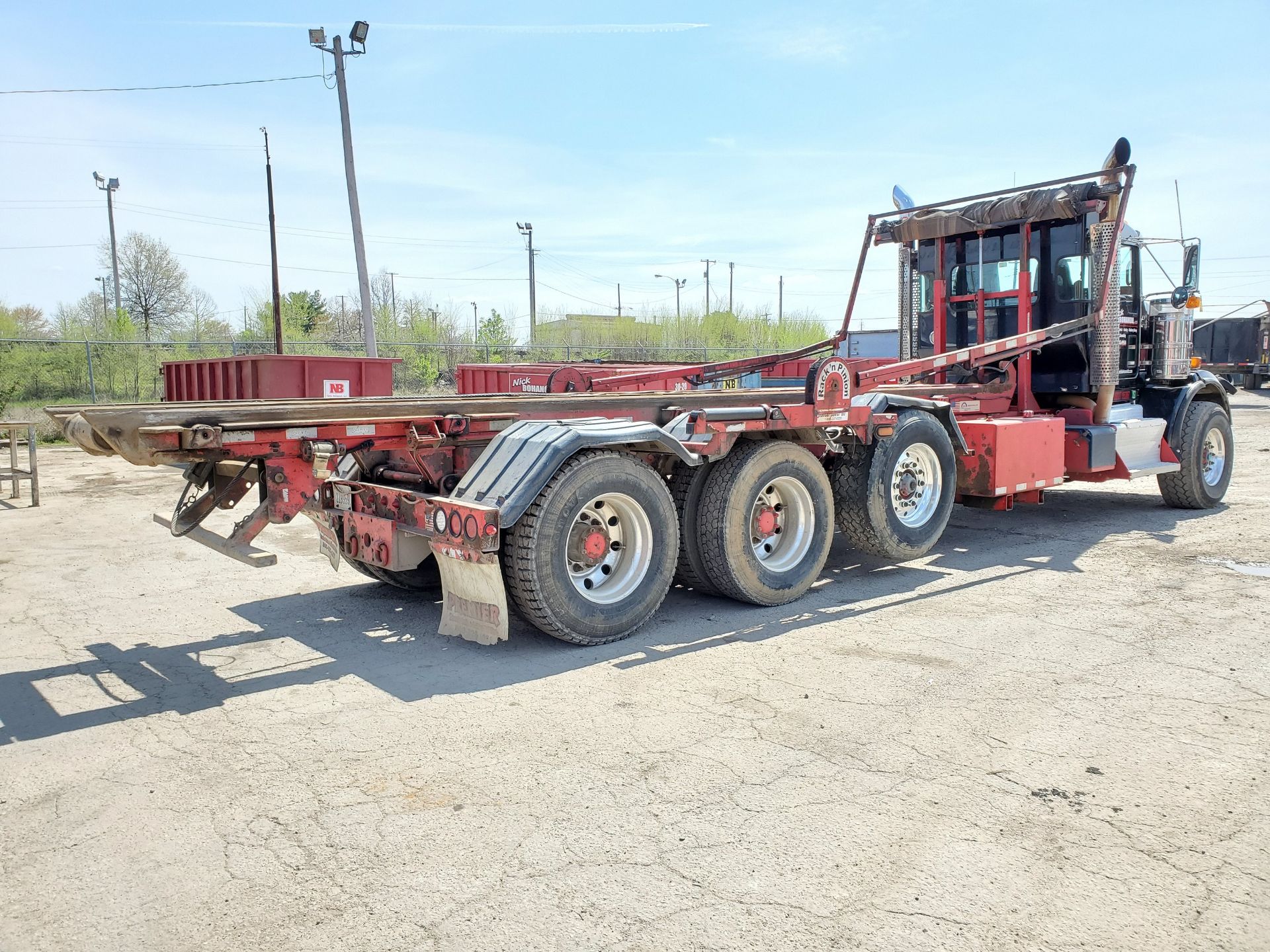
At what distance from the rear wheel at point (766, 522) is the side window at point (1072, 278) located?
4362mm

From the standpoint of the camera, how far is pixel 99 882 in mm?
3287

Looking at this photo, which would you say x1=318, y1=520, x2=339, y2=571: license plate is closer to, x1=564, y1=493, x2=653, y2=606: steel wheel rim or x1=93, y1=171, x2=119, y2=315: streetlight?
x1=564, y1=493, x2=653, y2=606: steel wheel rim

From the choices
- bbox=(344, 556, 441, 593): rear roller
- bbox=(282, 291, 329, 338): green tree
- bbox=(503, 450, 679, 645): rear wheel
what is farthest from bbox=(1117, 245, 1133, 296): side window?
bbox=(282, 291, 329, 338): green tree

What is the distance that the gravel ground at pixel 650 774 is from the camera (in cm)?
307

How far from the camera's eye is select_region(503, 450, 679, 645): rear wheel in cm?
560

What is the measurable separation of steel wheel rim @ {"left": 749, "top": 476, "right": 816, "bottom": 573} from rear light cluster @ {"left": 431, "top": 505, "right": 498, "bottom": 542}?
2265 mm

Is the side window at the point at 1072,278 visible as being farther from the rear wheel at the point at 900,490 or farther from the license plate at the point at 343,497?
the license plate at the point at 343,497

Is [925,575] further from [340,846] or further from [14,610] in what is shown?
[14,610]

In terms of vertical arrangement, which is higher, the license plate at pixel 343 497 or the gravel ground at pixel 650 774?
the license plate at pixel 343 497

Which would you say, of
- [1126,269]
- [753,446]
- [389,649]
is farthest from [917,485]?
[389,649]

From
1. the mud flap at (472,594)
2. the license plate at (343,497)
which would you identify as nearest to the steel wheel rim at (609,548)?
the mud flap at (472,594)

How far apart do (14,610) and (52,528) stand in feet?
12.7

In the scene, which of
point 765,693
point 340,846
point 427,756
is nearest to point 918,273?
point 765,693

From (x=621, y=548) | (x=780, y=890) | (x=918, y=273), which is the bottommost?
(x=780, y=890)
